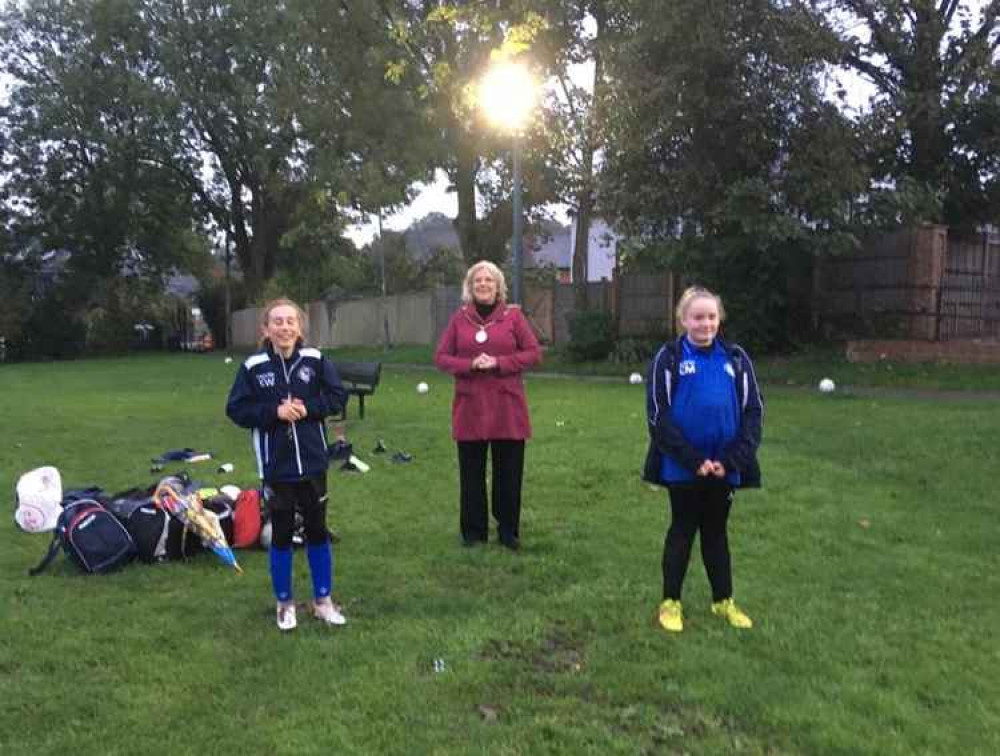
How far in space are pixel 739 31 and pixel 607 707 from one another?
14.4 m

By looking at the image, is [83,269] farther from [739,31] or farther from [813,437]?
[813,437]

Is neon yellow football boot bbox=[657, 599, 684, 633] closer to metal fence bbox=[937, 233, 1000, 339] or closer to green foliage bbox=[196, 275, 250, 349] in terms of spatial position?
metal fence bbox=[937, 233, 1000, 339]

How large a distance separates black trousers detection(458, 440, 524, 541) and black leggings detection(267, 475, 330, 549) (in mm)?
1455

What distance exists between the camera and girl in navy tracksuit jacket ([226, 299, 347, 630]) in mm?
4512

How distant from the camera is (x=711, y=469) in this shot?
419cm

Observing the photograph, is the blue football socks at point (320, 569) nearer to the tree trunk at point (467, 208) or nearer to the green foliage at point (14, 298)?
the tree trunk at point (467, 208)

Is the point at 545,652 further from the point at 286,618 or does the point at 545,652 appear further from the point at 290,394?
the point at 290,394

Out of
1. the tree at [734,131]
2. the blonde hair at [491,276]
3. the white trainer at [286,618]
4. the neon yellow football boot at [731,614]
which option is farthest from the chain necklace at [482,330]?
the tree at [734,131]

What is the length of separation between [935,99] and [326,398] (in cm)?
1570

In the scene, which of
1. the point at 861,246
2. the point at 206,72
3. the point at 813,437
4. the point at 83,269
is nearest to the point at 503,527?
the point at 813,437

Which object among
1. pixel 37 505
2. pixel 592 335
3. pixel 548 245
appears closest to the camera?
pixel 37 505

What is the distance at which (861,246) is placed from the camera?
17.1 m

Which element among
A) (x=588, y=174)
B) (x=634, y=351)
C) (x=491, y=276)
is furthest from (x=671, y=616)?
(x=588, y=174)

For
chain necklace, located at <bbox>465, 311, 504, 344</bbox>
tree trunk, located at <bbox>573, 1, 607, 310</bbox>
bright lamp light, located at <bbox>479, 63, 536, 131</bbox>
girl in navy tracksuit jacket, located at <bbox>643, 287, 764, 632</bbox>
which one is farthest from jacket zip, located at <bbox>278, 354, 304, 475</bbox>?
tree trunk, located at <bbox>573, 1, 607, 310</bbox>
